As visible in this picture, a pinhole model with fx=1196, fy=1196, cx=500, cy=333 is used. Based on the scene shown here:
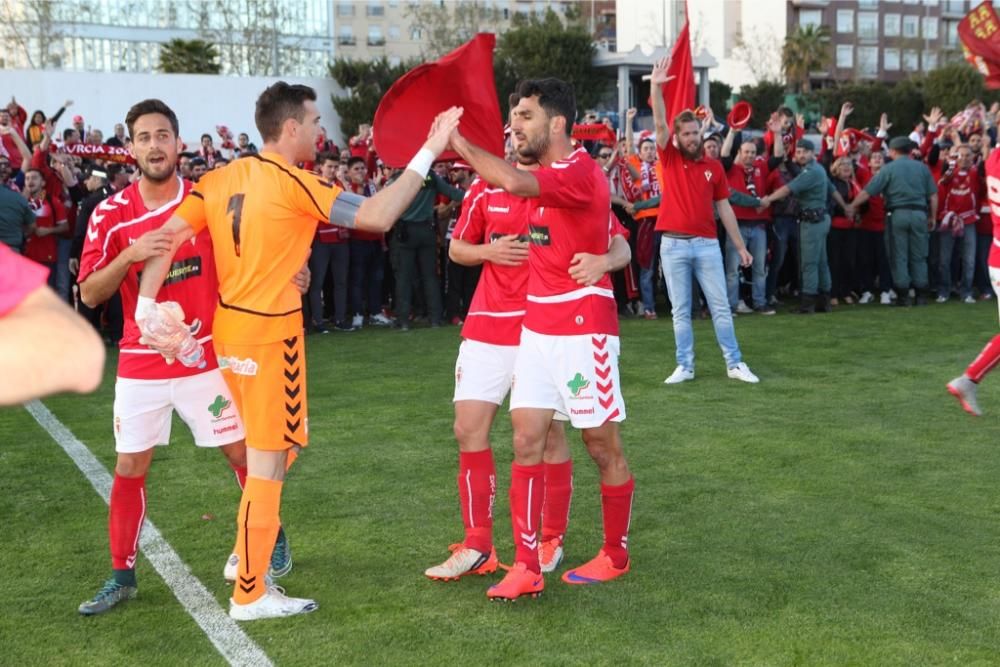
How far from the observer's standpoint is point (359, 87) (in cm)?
4431

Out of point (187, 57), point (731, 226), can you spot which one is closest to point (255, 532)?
point (731, 226)

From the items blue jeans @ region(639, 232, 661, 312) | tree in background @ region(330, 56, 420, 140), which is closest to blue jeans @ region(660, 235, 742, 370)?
blue jeans @ region(639, 232, 661, 312)

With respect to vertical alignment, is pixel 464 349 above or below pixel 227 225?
below

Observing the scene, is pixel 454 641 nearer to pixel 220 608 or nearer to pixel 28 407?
pixel 220 608

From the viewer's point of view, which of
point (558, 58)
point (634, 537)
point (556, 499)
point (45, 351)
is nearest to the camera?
point (45, 351)

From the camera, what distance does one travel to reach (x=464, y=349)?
18.8 feet

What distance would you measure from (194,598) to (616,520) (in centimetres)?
190

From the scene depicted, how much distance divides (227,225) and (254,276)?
23cm

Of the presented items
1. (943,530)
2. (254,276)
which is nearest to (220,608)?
(254,276)

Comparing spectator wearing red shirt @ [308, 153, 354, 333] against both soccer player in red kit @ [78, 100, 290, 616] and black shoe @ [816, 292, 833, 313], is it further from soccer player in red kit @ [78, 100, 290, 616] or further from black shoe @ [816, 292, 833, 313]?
soccer player in red kit @ [78, 100, 290, 616]

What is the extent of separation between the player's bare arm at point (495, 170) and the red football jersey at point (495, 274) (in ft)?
2.35

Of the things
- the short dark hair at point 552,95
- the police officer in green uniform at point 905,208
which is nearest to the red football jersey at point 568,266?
the short dark hair at point 552,95

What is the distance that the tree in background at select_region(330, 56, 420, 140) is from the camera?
42.6 meters

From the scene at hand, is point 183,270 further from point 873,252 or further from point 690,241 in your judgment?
point 873,252
